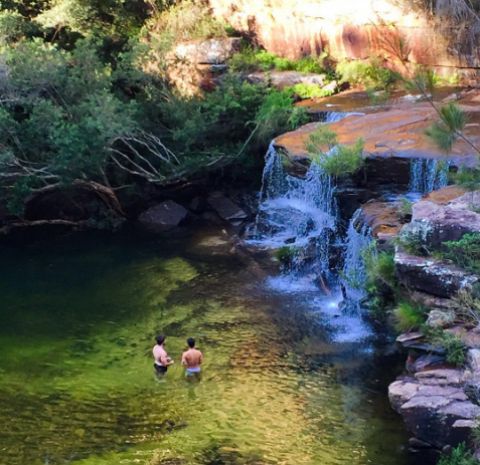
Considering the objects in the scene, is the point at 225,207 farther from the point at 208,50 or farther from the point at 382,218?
the point at 382,218

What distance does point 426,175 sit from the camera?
15883 mm

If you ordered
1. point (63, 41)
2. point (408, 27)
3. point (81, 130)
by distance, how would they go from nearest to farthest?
point (81, 130), point (408, 27), point (63, 41)

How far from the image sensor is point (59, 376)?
41.2 ft

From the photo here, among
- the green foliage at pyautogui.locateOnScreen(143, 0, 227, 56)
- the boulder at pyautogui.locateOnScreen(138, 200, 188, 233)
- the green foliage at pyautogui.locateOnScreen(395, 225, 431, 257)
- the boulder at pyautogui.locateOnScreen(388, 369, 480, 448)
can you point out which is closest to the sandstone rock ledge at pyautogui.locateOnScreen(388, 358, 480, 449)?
the boulder at pyautogui.locateOnScreen(388, 369, 480, 448)

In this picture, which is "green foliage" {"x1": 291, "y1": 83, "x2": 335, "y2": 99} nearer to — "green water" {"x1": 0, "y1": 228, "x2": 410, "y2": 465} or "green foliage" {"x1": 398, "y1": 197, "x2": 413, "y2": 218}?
"green water" {"x1": 0, "y1": 228, "x2": 410, "y2": 465}

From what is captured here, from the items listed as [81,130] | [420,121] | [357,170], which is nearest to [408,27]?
[420,121]

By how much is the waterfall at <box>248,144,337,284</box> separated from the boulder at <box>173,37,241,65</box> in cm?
573

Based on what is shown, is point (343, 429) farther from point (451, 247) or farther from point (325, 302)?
point (325, 302)

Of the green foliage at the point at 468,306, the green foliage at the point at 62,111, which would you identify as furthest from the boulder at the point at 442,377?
the green foliage at the point at 62,111

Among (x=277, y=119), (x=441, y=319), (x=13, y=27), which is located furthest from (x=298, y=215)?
(x=13, y=27)

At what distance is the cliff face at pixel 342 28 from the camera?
874 inches

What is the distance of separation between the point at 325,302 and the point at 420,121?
5417mm

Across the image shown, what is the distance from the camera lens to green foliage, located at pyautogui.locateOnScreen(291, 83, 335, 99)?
74.7 ft

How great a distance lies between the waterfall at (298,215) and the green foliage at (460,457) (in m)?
7.84
